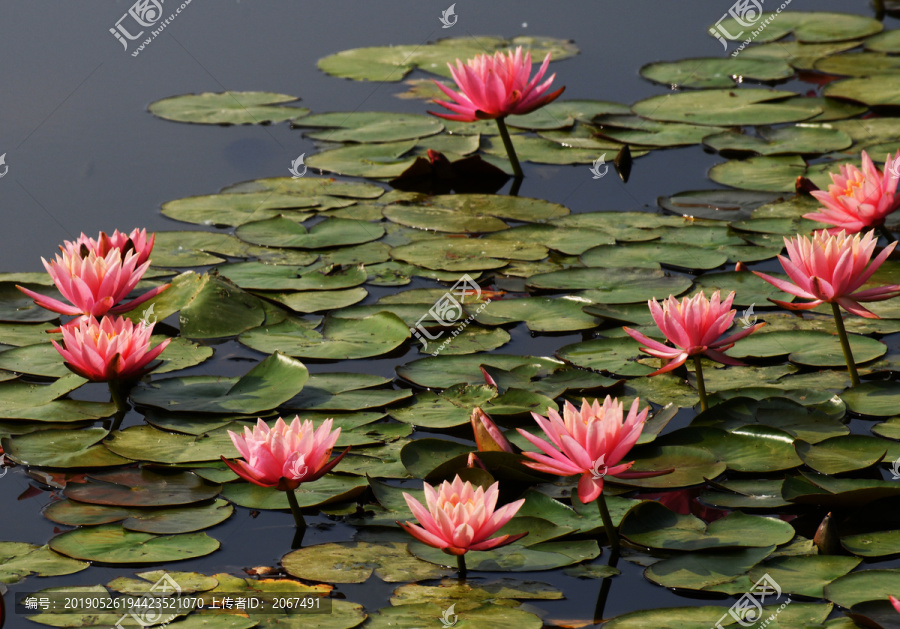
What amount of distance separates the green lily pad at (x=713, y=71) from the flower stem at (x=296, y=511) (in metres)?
4.50

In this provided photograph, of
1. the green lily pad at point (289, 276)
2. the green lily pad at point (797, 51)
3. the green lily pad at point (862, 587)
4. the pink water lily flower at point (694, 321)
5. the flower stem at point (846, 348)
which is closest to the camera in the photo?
the green lily pad at point (862, 587)

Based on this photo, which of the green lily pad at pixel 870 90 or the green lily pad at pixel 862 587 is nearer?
the green lily pad at pixel 862 587

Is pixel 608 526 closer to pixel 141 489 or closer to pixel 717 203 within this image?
pixel 141 489

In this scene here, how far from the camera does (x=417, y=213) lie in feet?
15.9

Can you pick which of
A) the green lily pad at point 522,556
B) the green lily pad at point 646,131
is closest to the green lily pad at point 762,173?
the green lily pad at point 646,131

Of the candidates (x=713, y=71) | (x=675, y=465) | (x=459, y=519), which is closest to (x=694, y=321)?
(x=675, y=465)

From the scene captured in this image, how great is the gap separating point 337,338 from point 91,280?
90 centimetres

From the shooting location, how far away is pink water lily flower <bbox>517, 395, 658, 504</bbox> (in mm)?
2494

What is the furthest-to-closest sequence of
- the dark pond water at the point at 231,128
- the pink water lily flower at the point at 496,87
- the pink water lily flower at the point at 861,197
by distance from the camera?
the pink water lily flower at the point at 496,87 → the pink water lily flower at the point at 861,197 → the dark pond water at the point at 231,128

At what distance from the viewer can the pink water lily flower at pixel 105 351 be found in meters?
3.13

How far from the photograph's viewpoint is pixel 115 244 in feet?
12.1

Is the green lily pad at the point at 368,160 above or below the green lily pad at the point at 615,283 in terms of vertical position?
above

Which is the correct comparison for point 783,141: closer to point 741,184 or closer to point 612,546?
point 741,184

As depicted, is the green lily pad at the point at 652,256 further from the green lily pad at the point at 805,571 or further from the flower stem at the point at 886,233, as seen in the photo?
the green lily pad at the point at 805,571
